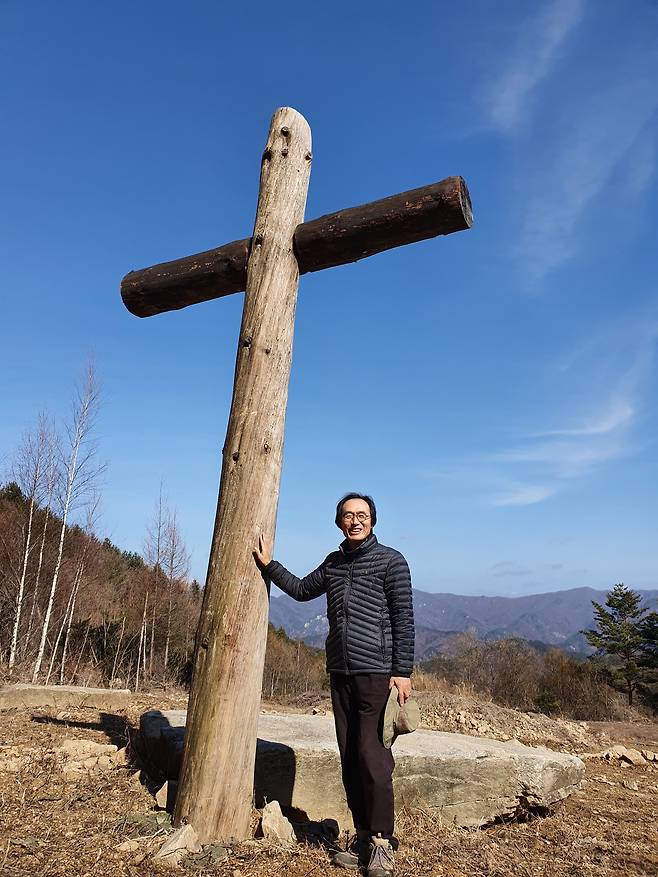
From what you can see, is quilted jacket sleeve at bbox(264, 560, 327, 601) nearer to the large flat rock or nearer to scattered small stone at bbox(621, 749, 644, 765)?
the large flat rock

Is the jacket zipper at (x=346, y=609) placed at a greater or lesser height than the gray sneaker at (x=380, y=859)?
greater

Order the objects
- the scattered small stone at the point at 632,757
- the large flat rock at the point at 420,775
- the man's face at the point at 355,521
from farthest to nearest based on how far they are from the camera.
A: the scattered small stone at the point at 632,757, the large flat rock at the point at 420,775, the man's face at the point at 355,521

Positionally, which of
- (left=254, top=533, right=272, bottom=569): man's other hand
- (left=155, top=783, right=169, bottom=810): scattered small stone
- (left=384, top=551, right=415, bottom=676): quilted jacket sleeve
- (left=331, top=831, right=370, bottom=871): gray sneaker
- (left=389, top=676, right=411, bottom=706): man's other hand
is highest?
(left=254, top=533, right=272, bottom=569): man's other hand

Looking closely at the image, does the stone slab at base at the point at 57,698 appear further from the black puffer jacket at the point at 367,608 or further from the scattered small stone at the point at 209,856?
the black puffer jacket at the point at 367,608

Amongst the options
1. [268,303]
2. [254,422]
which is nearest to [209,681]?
[254,422]

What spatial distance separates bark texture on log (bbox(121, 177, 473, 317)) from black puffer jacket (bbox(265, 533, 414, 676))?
6.66ft

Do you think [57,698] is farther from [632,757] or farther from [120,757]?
[632,757]

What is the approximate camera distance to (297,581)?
3.75 m

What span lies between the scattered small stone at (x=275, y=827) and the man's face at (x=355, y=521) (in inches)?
67.0

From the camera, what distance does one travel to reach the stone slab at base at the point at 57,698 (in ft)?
24.1

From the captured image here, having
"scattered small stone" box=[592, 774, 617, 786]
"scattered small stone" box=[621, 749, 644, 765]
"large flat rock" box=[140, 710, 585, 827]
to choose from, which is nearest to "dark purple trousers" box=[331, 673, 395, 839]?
"large flat rock" box=[140, 710, 585, 827]

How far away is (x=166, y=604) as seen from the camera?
2231 centimetres

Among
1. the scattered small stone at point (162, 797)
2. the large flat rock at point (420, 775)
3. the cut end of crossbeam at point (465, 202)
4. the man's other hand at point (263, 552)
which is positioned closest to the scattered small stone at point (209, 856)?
the scattered small stone at point (162, 797)

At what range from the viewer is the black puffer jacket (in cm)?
347
